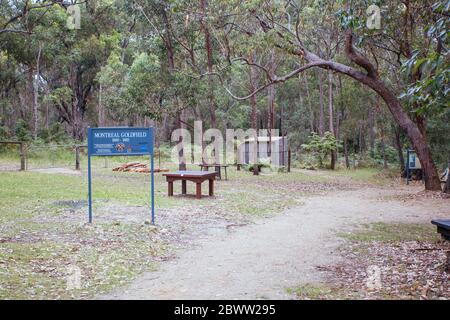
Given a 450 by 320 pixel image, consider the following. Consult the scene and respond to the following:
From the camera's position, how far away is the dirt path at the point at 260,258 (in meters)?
5.04

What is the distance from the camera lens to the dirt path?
5035 mm

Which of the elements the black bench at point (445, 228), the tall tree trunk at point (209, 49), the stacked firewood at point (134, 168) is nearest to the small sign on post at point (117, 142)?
the black bench at point (445, 228)

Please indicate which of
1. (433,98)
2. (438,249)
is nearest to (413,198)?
(438,249)

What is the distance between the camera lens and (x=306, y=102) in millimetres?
38250

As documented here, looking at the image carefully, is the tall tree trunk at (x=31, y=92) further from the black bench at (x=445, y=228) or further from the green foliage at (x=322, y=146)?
the black bench at (x=445, y=228)

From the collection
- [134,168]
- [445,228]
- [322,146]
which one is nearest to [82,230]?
[445,228]

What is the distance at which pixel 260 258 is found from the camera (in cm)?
654

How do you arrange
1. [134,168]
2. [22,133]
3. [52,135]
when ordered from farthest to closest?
[52,135] < [22,133] < [134,168]

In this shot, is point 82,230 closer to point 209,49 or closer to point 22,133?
point 209,49

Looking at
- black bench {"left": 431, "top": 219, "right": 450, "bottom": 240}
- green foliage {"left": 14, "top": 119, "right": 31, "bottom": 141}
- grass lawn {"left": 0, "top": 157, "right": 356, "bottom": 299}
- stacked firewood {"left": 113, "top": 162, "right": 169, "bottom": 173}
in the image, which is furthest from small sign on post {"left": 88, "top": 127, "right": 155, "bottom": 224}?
green foliage {"left": 14, "top": 119, "right": 31, "bottom": 141}

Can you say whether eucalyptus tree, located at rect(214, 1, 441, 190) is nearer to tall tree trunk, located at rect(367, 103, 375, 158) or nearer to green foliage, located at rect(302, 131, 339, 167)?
green foliage, located at rect(302, 131, 339, 167)

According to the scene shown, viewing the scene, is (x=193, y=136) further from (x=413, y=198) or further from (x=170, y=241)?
(x=170, y=241)

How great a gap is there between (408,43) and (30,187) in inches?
474

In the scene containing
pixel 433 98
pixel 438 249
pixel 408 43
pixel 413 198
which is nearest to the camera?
pixel 433 98
